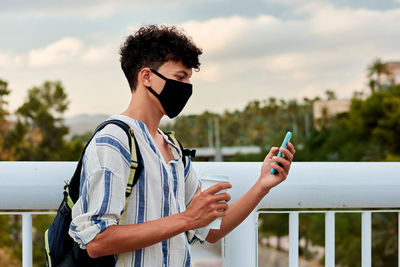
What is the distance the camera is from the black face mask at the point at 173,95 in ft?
5.63

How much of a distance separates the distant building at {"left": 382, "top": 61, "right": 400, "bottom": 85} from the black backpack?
6114 centimetres

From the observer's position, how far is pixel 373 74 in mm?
61812

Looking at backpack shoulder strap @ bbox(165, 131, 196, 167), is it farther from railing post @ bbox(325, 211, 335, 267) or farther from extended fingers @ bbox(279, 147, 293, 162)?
railing post @ bbox(325, 211, 335, 267)

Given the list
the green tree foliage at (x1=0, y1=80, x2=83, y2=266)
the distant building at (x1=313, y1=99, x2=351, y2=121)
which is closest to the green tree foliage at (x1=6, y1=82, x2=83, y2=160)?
the green tree foliage at (x1=0, y1=80, x2=83, y2=266)

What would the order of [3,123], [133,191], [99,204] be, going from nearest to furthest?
[99,204] < [133,191] < [3,123]

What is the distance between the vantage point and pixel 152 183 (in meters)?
1.63

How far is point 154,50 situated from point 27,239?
2.79ft

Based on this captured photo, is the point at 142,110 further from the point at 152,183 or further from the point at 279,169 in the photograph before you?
the point at 279,169

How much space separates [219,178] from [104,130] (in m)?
0.35

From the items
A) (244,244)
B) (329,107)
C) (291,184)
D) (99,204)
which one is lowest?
(244,244)

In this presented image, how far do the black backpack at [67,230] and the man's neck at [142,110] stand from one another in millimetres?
124

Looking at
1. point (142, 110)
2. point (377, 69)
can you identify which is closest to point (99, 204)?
point (142, 110)

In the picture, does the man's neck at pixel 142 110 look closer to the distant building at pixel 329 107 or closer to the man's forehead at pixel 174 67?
the man's forehead at pixel 174 67

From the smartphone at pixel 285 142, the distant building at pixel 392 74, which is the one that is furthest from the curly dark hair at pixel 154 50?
the distant building at pixel 392 74
